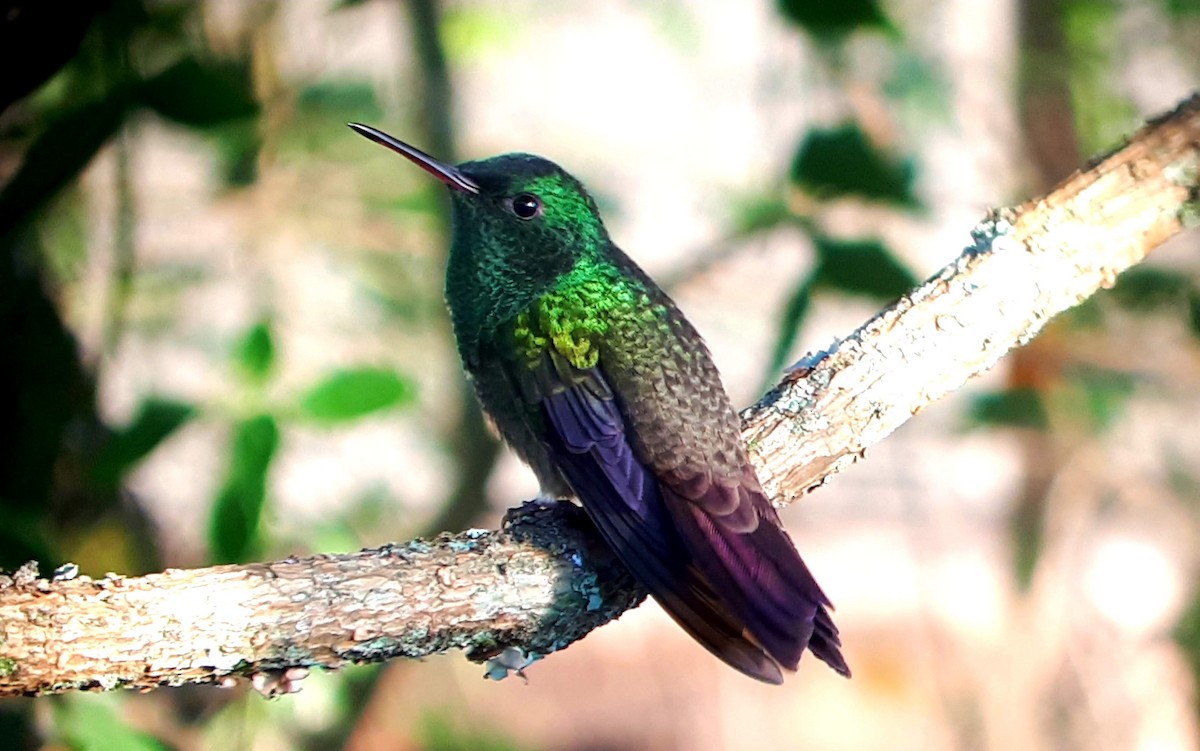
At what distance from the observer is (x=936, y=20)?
13.9 ft

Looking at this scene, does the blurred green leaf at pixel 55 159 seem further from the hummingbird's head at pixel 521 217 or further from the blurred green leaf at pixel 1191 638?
the blurred green leaf at pixel 1191 638

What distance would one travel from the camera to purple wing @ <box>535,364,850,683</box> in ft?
6.17

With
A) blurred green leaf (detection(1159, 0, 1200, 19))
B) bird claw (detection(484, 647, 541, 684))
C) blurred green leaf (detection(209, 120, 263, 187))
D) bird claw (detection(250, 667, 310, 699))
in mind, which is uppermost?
blurred green leaf (detection(1159, 0, 1200, 19))

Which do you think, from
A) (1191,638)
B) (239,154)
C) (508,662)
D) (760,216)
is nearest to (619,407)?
(508,662)

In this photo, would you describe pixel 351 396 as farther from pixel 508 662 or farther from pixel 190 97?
pixel 508 662

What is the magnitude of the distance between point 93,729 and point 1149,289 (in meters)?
2.56

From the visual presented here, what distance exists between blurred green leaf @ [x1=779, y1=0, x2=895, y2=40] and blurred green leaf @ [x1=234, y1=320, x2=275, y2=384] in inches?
46.6

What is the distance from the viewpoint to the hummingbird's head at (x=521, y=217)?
8.43ft

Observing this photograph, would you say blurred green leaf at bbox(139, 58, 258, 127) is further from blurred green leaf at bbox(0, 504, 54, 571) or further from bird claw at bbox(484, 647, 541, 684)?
bird claw at bbox(484, 647, 541, 684)

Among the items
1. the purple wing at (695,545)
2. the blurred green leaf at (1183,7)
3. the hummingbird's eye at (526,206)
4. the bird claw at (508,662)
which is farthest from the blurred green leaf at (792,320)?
the blurred green leaf at (1183,7)

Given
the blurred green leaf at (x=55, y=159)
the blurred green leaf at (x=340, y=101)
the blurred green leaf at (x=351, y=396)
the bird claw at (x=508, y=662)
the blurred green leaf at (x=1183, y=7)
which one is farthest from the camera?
the blurred green leaf at (x=340, y=101)

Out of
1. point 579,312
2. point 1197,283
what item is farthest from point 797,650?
point 1197,283

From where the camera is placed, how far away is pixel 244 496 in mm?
2072

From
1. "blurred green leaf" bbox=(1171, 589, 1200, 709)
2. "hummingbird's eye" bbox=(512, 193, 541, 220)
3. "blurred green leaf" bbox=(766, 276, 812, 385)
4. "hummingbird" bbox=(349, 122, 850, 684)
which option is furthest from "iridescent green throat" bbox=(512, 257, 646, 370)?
"blurred green leaf" bbox=(1171, 589, 1200, 709)
